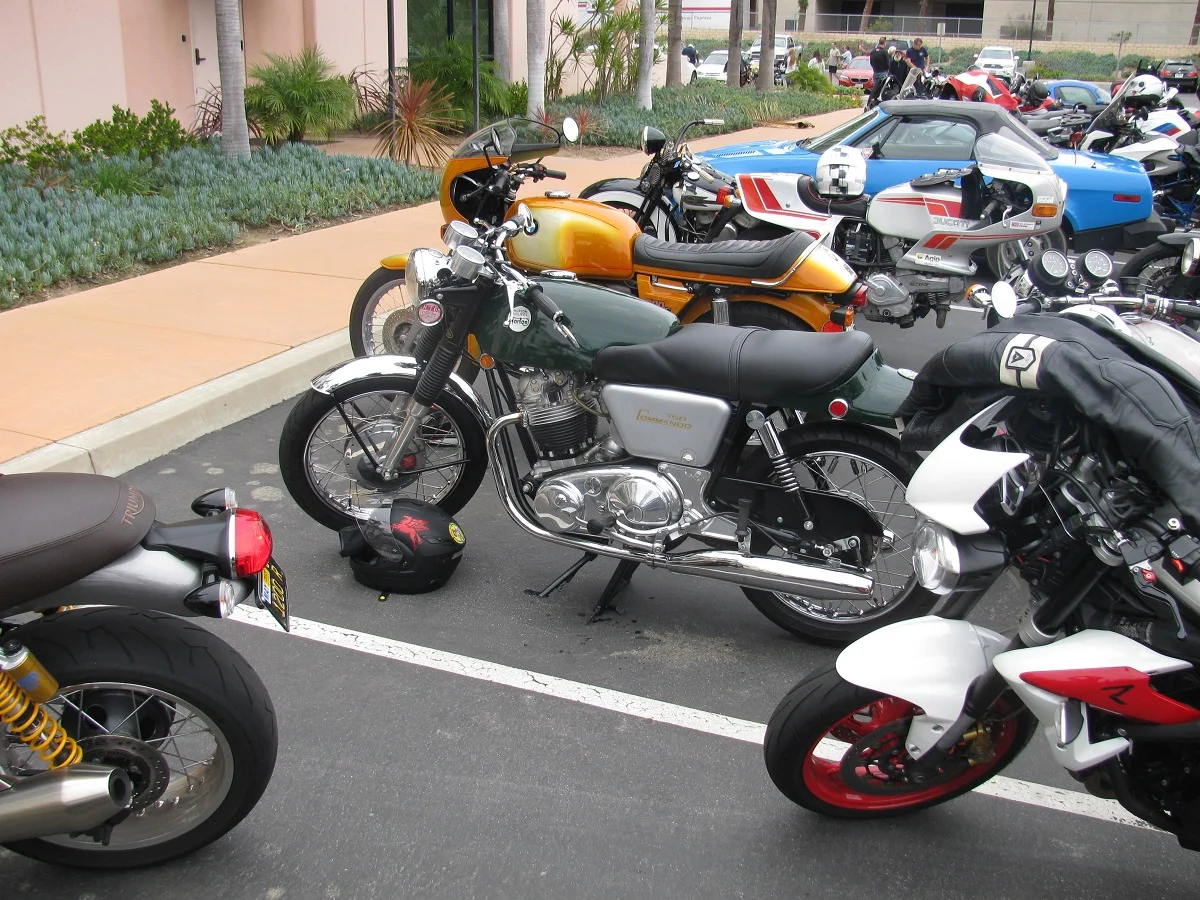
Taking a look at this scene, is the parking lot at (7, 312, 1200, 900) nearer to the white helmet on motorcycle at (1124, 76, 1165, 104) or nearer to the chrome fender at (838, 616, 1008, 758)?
the chrome fender at (838, 616, 1008, 758)

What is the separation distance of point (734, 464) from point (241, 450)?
9.53 ft

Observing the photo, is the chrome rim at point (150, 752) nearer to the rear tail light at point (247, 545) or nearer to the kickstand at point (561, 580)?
the rear tail light at point (247, 545)

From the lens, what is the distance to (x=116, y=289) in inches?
296

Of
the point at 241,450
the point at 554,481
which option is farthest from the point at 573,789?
the point at 241,450

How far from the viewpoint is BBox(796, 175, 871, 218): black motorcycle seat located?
24.7 ft

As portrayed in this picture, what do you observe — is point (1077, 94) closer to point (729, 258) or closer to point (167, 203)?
point (167, 203)

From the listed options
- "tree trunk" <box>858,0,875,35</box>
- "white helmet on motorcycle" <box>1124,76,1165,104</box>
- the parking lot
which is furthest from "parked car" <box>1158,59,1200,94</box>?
"tree trunk" <box>858,0,875,35</box>

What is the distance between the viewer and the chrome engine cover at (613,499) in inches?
144

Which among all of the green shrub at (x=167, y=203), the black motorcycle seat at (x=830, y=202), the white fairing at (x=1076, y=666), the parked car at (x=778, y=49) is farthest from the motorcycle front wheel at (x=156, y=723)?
the parked car at (x=778, y=49)

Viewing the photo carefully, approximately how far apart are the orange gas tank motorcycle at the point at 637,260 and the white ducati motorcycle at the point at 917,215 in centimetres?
162

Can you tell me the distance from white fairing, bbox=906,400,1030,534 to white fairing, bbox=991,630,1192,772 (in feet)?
1.03

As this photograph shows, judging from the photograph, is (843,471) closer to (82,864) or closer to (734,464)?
(734,464)

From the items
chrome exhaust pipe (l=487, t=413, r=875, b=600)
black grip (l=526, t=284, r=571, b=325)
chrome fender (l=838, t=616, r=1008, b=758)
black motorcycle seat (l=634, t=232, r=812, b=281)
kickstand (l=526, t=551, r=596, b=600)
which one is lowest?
kickstand (l=526, t=551, r=596, b=600)

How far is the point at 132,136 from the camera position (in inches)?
418
